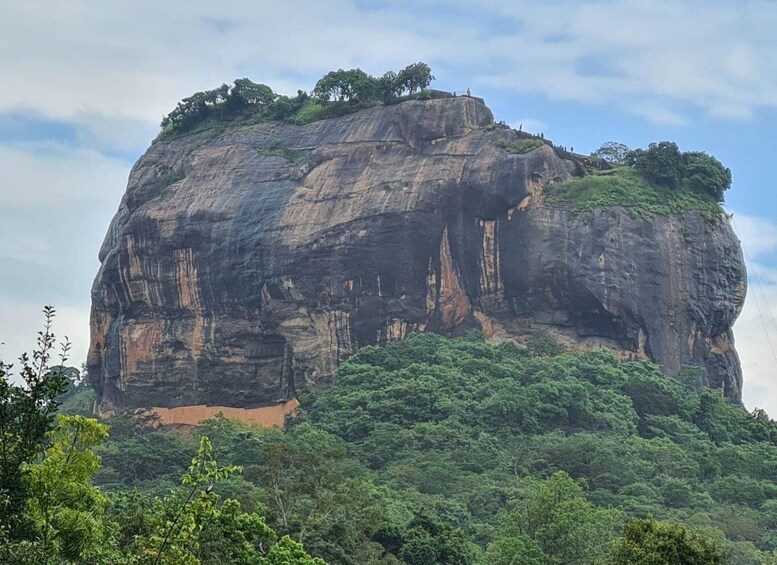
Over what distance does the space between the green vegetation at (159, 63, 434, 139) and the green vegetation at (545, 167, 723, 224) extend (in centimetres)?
691

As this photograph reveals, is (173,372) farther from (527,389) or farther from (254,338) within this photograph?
(527,389)

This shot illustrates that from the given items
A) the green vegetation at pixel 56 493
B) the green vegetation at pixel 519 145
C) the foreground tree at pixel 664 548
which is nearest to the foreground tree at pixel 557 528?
the foreground tree at pixel 664 548

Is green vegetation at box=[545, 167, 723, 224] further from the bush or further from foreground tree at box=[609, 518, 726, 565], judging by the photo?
foreground tree at box=[609, 518, 726, 565]

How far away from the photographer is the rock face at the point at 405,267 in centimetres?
5603

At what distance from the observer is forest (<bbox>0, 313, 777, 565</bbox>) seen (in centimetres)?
1470

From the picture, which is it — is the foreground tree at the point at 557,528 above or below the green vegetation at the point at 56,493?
below

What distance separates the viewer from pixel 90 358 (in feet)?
205

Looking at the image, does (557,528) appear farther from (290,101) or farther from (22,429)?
(290,101)

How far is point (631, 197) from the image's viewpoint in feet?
187

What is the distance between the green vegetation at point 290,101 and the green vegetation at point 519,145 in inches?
152

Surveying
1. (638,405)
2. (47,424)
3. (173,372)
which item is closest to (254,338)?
(173,372)

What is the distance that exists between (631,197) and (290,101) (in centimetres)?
1482

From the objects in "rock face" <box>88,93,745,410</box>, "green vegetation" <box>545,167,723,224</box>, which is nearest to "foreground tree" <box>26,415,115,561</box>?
"rock face" <box>88,93,745,410</box>

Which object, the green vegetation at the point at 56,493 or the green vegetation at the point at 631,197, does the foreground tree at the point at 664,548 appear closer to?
the green vegetation at the point at 56,493
